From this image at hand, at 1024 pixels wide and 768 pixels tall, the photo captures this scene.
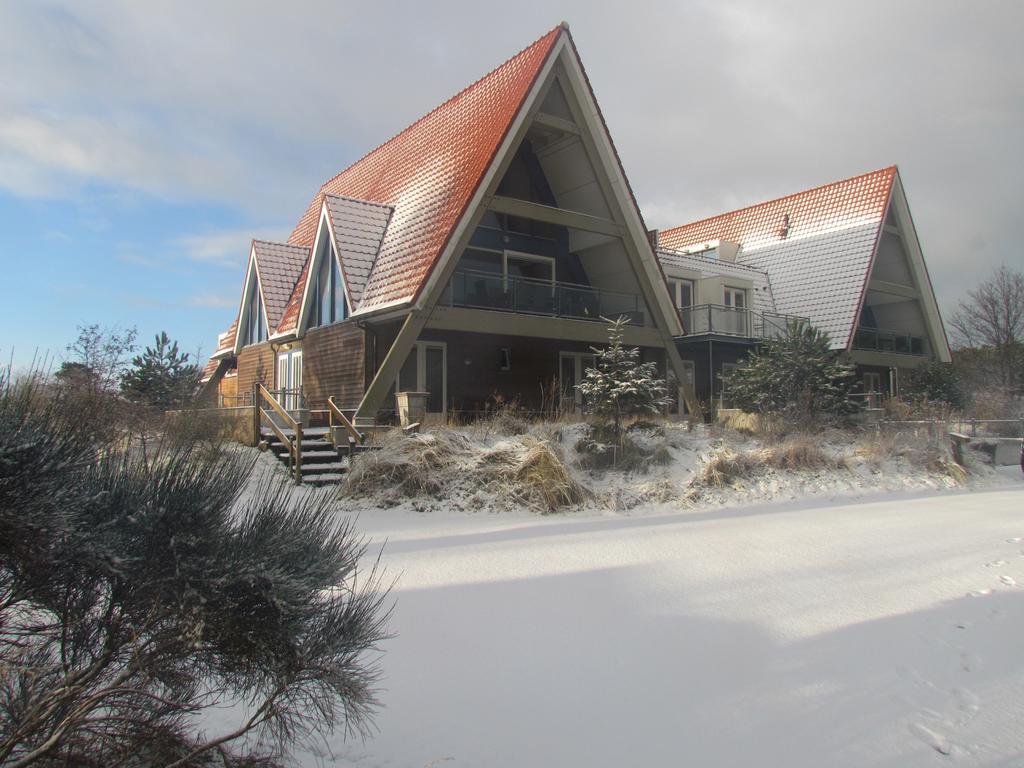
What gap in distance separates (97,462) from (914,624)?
5855 mm

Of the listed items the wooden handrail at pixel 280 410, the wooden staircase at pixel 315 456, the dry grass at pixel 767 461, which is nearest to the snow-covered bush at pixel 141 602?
the wooden staircase at pixel 315 456

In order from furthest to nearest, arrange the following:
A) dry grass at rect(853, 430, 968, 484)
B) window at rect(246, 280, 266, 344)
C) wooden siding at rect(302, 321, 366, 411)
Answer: window at rect(246, 280, 266, 344) → wooden siding at rect(302, 321, 366, 411) → dry grass at rect(853, 430, 968, 484)

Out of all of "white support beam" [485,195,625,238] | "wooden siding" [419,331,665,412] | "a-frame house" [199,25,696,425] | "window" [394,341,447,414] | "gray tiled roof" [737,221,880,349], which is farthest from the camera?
"gray tiled roof" [737,221,880,349]

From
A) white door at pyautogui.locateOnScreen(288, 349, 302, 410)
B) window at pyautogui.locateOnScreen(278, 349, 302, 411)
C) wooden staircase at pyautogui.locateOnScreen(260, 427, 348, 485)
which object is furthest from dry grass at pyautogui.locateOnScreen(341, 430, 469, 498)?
white door at pyautogui.locateOnScreen(288, 349, 302, 410)

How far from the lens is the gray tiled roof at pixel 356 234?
17.7m

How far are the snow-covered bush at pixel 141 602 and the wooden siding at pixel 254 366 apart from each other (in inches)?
802

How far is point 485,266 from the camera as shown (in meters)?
19.2

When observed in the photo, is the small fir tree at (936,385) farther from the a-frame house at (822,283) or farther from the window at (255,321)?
the window at (255,321)

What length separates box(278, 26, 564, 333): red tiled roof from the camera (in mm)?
15805

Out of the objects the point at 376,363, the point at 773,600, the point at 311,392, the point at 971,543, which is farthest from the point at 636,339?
the point at 773,600

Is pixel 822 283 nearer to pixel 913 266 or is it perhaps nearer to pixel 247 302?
pixel 913 266

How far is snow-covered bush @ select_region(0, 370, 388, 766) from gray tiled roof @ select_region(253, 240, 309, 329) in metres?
19.7

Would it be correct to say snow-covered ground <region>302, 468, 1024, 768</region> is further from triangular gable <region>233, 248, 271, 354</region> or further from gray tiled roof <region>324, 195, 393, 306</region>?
triangular gable <region>233, 248, 271, 354</region>

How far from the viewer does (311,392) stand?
19719mm
